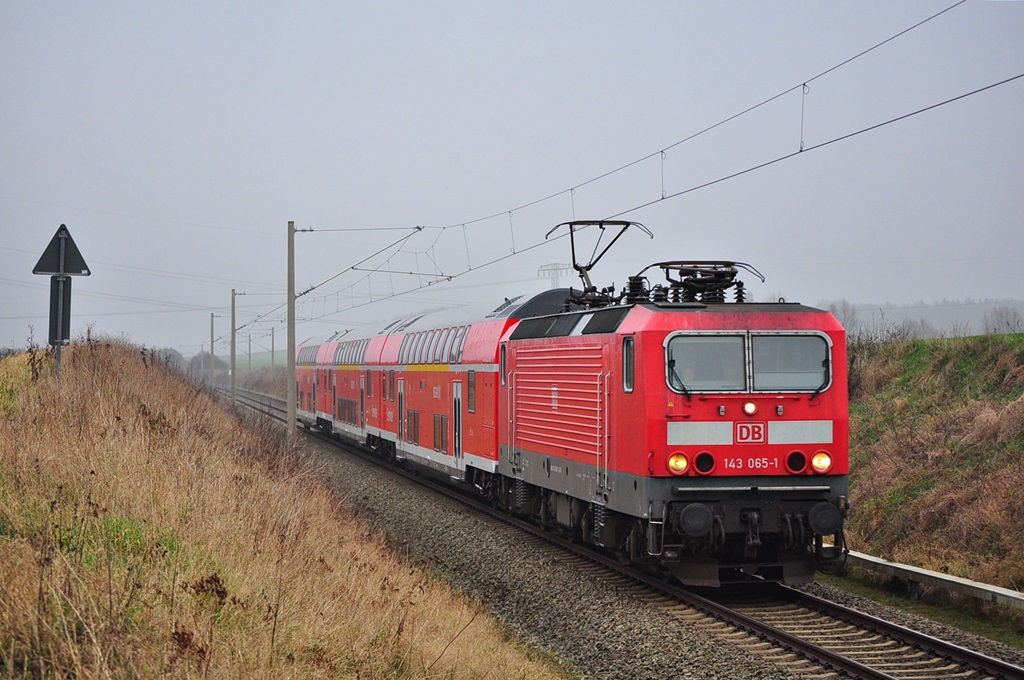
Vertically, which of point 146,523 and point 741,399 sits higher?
point 741,399

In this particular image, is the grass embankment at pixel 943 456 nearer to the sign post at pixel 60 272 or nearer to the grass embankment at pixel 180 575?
the grass embankment at pixel 180 575

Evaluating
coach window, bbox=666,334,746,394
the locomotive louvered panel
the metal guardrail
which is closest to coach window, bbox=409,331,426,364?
the locomotive louvered panel

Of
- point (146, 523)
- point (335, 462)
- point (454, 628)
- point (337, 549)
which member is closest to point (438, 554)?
point (337, 549)

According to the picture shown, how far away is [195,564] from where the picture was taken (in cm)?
742

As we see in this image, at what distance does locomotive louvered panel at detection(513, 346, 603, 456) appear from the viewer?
12.2m

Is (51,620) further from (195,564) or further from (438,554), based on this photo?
(438,554)

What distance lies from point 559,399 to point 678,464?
326 centimetres

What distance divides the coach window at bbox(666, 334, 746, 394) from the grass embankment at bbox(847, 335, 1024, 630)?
156 inches

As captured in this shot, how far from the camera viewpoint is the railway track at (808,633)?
327 inches

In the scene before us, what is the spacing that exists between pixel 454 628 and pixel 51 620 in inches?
157

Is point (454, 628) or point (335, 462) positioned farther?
point (335, 462)

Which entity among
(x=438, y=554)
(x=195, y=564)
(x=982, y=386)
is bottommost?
(x=438, y=554)

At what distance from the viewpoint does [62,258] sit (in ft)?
35.4

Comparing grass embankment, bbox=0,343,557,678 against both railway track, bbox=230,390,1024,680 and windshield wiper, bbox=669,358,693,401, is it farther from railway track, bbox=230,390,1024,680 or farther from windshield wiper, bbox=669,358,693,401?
windshield wiper, bbox=669,358,693,401
